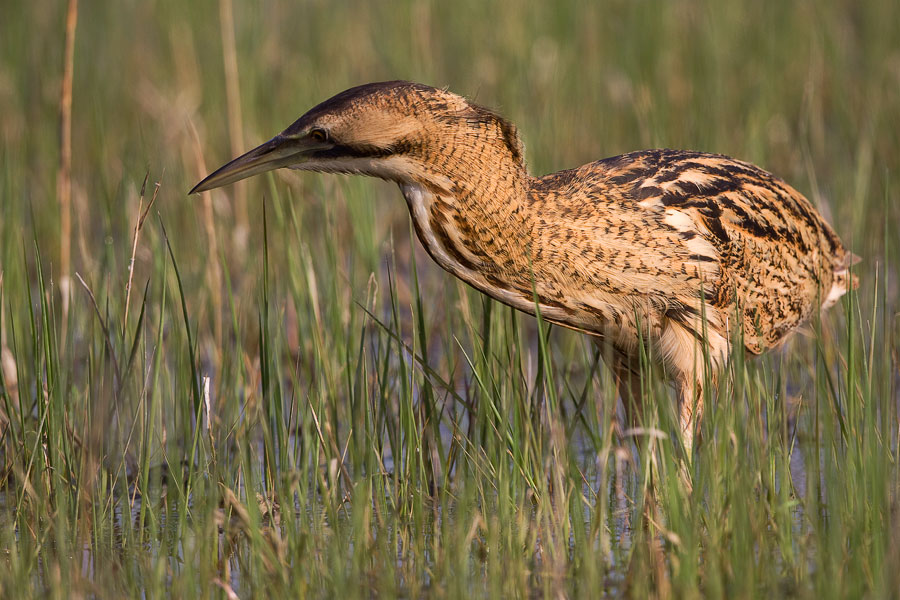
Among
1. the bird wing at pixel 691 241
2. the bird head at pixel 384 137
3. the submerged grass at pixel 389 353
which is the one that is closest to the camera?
the submerged grass at pixel 389 353

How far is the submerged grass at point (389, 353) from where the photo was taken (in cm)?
283

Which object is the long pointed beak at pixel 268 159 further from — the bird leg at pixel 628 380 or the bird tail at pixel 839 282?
the bird tail at pixel 839 282

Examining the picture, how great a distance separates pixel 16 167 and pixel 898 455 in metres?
3.88

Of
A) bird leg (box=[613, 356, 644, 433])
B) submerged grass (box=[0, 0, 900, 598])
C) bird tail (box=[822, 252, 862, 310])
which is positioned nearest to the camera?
submerged grass (box=[0, 0, 900, 598])

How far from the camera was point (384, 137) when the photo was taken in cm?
318

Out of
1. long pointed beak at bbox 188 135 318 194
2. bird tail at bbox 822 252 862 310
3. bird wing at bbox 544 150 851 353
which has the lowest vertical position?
bird tail at bbox 822 252 862 310

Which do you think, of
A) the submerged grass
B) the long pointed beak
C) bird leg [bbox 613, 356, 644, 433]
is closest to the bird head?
the long pointed beak

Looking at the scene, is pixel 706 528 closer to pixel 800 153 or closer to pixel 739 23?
pixel 800 153

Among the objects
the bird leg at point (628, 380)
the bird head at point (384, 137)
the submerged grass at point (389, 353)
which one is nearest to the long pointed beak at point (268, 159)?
the bird head at point (384, 137)

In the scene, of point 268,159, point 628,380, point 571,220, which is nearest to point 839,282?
point 628,380

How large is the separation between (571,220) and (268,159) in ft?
2.60

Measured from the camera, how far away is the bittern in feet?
10.5

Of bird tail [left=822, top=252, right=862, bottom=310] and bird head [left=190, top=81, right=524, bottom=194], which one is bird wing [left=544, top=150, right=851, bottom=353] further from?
bird head [left=190, top=81, right=524, bottom=194]

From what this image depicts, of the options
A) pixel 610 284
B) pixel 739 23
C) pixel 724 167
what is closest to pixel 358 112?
pixel 610 284
